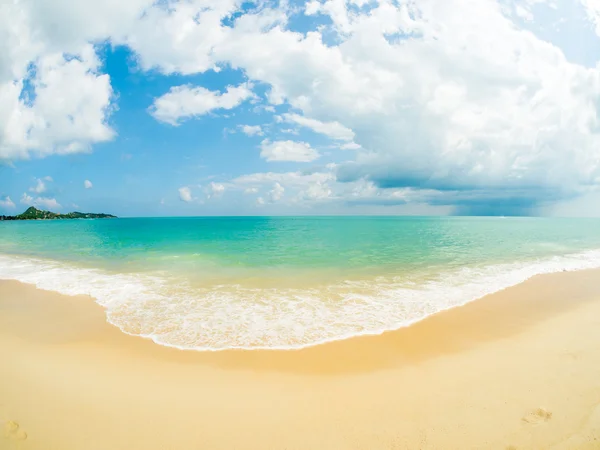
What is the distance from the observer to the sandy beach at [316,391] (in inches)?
199

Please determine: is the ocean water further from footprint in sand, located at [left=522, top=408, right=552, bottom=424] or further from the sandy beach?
footprint in sand, located at [left=522, top=408, right=552, bottom=424]

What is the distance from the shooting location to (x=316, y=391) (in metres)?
6.39

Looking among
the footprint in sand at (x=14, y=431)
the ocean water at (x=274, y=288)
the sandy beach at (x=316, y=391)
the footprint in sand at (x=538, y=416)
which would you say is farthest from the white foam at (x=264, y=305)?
the footprint in sand at (x=538, y=416)

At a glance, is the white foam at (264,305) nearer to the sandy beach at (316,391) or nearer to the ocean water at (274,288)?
the ocean water at (274,288)

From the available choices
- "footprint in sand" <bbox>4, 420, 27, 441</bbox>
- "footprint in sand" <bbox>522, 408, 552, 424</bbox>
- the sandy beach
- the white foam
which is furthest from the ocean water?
"footprint in sand" <bbox>522, 408, 552, 424</bbox>

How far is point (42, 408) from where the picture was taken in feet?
19.2

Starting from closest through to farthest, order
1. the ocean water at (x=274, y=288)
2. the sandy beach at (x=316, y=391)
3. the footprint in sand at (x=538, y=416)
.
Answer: the sandy beach at (x=316, y=391), the footprint in sand at (x=538, y=416), the ocean water at (x=274, y=288)

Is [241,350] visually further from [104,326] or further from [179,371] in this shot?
[104,326]

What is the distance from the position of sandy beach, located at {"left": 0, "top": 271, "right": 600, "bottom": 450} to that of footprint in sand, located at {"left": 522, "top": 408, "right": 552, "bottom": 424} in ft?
0.08

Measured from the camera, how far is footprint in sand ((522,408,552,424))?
5293 mm

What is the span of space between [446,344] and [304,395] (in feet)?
15.9

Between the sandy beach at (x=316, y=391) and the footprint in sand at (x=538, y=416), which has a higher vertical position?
the footprint in sand at (x=538, y=416)

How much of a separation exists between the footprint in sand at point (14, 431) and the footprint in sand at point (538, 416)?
8908 mm

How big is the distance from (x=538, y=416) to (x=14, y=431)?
945 centimetres
